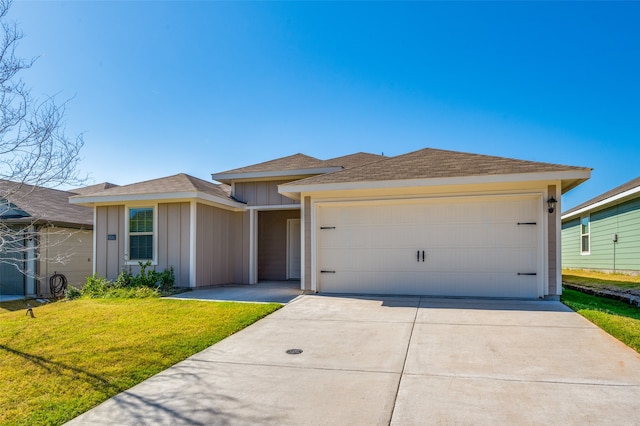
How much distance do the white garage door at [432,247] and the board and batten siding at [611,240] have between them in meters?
7.64

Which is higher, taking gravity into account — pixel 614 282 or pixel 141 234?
pixel 141 234

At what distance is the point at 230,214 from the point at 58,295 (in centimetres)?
627

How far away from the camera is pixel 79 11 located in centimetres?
841

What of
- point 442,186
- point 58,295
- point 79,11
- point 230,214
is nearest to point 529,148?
point 442,186

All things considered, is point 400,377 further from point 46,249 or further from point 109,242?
point 46,249

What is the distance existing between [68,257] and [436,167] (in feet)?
39.2

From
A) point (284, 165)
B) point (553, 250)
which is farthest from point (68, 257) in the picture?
point (553, 250)

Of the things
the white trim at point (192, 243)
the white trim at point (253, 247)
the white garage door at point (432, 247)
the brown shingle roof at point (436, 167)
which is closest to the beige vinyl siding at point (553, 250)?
the white garage door at point (432, 247)

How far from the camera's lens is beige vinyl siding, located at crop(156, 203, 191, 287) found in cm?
1044

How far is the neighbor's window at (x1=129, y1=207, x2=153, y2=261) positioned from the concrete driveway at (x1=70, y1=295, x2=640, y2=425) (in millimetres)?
6104

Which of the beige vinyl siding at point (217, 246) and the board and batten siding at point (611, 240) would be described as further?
the board and batten siding at point (611, 240)

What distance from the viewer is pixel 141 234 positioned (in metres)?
10.9

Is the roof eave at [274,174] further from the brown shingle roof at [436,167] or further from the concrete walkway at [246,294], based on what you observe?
the concrete walkway at [246,294]

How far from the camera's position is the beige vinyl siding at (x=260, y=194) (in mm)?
11828
